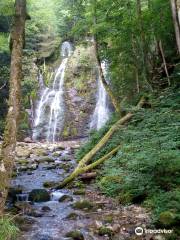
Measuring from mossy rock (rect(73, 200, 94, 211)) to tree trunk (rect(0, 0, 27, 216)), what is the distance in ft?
8.59

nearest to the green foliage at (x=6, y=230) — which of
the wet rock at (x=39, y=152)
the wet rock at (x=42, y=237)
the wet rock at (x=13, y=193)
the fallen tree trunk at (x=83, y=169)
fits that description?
the wet rock at (x=42, y=237)

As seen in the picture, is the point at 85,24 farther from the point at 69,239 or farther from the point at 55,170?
the point at 69,239

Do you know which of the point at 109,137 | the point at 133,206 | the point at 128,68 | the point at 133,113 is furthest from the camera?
the point at 128,68

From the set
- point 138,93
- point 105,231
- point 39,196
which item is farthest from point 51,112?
point 105,231

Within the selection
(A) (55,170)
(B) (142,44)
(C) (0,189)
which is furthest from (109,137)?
(C) (0,189)

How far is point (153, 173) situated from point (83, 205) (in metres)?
1.71

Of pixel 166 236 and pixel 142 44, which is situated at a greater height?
pixel 142 44

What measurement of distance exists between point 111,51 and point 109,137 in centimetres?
509

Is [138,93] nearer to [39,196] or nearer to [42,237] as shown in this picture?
[39,196]

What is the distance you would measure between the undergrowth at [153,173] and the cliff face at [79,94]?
1325 cm

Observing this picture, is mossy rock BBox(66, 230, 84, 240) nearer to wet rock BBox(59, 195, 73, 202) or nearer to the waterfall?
wet rock BBox(59, 195, 73, 202)

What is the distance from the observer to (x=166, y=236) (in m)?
4.86

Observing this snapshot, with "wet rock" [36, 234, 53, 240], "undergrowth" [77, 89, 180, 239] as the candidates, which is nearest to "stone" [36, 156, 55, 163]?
"undergrowth" [77, 89, 180, 239]

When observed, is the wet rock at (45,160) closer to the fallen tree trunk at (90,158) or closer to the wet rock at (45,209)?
the fallen tree trunk at (90,158)
